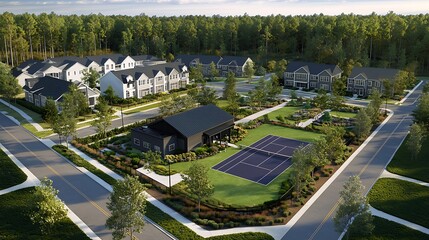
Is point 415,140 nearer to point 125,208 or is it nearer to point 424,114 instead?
point 424,114

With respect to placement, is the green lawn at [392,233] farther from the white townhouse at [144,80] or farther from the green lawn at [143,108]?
the white townhouse at [144,80]

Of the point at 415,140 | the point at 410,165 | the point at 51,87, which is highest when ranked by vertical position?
the point at 51,87

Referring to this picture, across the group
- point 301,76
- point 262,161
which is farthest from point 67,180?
point 301,76

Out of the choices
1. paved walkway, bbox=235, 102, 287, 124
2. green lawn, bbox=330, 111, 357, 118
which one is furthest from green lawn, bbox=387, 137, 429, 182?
paved walkway, bbox=235, 102, 287, 124

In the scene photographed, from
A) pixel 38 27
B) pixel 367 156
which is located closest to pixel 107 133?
pixel 367 156

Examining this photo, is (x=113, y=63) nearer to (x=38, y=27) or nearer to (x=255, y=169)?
(x=38, y=27)
